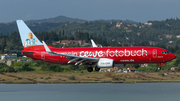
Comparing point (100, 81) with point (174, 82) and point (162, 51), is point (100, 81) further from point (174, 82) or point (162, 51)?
point (162, 51)

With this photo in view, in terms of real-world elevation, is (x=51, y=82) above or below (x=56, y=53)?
below

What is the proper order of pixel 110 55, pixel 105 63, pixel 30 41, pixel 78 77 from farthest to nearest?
pixel 78 77 < pixel 30 41 < pixel 110 55 < pixel 105 63

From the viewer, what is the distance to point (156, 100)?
7306 cm

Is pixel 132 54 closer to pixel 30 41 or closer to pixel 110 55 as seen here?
pixel 110 55

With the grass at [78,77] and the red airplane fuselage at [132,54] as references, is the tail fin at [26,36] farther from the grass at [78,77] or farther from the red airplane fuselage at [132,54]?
the grass at [78,77]

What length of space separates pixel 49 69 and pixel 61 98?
2255 inches

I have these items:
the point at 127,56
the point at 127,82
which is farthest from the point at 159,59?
the point at 127,82

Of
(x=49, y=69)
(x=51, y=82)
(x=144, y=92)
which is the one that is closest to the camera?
(x=144, y=92)

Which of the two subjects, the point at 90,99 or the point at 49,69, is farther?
the point at 49,69

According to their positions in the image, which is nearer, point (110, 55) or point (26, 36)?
point (110, 55)

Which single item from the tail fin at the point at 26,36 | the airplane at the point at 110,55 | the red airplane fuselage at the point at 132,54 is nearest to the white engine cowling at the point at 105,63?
the airplane at the point at 110,55

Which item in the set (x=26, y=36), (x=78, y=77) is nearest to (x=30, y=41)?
(x=26, y=36)

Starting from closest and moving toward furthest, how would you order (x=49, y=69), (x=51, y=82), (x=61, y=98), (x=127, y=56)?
(x=127, y=56) → (x=61, y=98) → (x=51, y=82) → (x=49, y=69)

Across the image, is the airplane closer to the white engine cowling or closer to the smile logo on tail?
the white engine cowling
